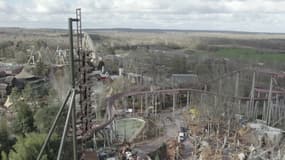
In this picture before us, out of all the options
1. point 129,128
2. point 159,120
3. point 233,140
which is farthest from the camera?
point 159,120

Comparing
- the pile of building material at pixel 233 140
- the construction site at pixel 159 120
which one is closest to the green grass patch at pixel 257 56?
the construction site at pixel 159 120

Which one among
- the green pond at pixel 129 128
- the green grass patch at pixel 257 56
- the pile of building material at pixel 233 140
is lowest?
the green pond at pixel 129 128

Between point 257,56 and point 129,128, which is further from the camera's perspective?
point 257,56

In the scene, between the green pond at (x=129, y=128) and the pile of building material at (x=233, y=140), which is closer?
the pile of building material at (x=233, y=140)

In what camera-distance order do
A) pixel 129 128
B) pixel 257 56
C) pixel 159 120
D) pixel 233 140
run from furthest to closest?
pixel 257 56 → pixel 159 120 → pixel 129 128 → pixel 233 140

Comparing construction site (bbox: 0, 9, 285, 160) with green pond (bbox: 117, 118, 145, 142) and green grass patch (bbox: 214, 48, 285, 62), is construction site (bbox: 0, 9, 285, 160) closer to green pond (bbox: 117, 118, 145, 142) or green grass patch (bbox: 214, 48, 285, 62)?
green pond (bbox: 117, 118, 145, 142)

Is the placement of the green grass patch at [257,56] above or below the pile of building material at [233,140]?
above

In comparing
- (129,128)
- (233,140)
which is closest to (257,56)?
(129,128)

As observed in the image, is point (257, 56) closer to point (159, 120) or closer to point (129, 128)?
point (159, 120)

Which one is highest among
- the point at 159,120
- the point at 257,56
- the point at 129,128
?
the point at 257,56

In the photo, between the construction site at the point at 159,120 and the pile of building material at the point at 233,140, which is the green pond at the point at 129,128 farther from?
the pile of building material at the point at 233,140

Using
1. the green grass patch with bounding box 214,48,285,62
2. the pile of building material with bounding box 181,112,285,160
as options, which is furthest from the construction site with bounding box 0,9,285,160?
the green grass patch with bounding box 214,48,285,62

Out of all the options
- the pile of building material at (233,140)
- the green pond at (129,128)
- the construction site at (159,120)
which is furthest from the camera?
the green pond at (129,128)

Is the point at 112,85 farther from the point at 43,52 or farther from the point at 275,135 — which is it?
the point at 43,52
